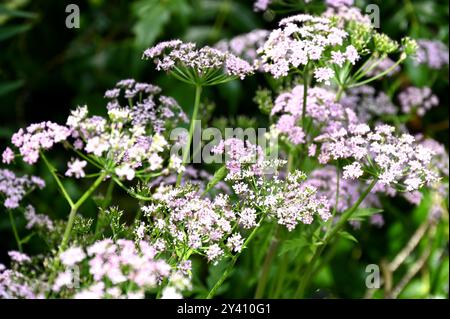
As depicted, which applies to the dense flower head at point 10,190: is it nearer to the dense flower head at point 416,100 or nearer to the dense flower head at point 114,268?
the dense flower head at point 114,268

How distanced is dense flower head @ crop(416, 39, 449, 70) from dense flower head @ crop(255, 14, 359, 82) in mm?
1183

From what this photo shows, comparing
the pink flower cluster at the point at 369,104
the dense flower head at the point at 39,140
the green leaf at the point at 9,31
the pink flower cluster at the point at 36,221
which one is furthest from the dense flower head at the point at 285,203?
the green leaf at the point at 9,31

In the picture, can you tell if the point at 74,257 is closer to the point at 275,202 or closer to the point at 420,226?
the point at 275,202

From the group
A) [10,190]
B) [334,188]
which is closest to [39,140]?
[10,190]

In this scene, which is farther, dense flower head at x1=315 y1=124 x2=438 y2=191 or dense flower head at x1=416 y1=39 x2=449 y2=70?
dense flower head at x1=416 y1=39 x2=449 y2=70

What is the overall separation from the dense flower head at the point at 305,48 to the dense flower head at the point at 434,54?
3.88 ft

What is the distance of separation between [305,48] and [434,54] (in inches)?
56.7

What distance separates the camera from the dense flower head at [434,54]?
3.30 m

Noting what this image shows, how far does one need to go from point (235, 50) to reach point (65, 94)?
1.78 meters

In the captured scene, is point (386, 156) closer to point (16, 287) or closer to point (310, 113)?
point (310, 113)

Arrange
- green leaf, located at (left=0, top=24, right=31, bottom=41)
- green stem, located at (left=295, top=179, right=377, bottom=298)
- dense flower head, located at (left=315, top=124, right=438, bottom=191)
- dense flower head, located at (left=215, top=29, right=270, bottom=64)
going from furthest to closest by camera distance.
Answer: green leaf, located at (left=0, top=24, right=31, bottom=41) < dense flower head, located at (left=215, top=29, right=270, bottom=64) < green stem, located at (left=295, top=179, right=377, bottom=298) < dense flower head, located at (left=315, top=124, right=438, bottom=191)

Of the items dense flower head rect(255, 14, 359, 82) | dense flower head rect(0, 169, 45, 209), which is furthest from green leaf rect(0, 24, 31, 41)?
dense flower head rect(255, 14, 359, 82)

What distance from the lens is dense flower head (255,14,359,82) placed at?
Result: 2.09 m

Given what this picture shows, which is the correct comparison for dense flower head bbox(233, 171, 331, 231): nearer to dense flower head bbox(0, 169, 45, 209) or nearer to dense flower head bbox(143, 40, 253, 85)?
dense flower head bbox(143, 40, 253, 85)
